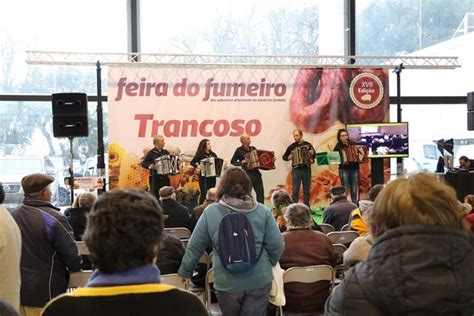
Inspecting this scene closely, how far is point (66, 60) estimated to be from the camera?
9.77 meters

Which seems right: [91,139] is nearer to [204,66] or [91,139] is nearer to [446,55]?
[204,66]

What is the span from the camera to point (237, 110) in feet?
33.1

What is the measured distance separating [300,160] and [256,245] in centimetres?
664

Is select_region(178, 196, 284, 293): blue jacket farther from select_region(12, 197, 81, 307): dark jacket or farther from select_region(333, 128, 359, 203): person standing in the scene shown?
select_region(333, 128, 359, 203): person standing

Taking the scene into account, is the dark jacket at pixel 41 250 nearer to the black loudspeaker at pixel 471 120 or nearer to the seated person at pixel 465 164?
the seated person at pixel 465 164

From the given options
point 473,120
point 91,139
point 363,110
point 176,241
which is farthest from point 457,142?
point 176,241

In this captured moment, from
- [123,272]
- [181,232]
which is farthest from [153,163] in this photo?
[123,272]

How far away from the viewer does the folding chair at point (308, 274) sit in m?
3.90

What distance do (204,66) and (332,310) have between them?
8540mm

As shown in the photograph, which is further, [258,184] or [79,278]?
[258,184]

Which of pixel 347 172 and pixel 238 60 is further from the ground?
pixel 238 60

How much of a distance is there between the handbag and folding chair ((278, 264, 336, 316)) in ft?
0.57

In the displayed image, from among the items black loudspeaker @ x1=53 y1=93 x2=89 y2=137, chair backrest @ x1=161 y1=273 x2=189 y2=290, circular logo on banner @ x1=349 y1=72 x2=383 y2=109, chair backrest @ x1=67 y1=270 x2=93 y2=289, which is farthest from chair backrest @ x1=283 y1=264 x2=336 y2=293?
circular logo on banner @ x1=349 y1=72 x2=383 y2=109

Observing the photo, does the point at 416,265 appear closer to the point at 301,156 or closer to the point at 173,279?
the point at 173,279
